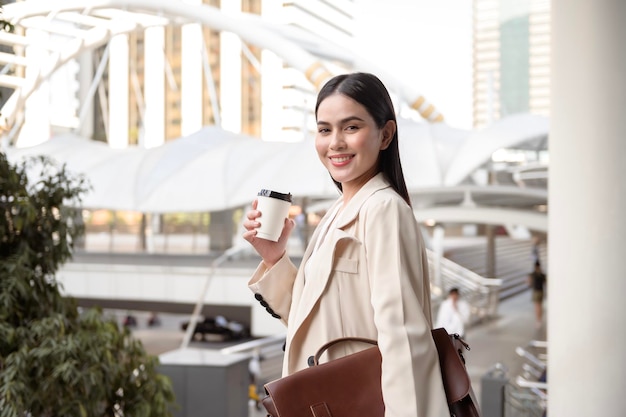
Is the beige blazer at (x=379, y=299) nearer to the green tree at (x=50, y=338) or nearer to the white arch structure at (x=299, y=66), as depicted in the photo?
the green tree at (x=50, y=338)

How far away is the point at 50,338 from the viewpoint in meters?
4.58

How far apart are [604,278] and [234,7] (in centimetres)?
8797

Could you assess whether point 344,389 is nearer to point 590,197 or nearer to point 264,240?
point 264,240

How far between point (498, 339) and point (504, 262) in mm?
15860

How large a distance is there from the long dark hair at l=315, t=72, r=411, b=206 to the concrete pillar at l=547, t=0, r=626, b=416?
2.40m

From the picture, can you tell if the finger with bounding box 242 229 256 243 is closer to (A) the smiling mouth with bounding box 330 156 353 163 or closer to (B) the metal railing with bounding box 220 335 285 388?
(A) the smiling mouth with bounding box 330 156 353 163

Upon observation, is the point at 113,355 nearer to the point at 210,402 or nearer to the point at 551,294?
the point at 210,402

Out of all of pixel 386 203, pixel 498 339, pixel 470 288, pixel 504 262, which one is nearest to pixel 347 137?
pixel 386 203

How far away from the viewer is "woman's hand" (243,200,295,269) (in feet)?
5.97

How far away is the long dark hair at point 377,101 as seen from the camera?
5.63ft

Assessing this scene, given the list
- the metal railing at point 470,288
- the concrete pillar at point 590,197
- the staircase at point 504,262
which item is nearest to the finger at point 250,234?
the concrete pillar at point 590,197

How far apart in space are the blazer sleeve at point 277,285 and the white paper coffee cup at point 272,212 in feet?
0.40

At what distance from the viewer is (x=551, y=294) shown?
414cm

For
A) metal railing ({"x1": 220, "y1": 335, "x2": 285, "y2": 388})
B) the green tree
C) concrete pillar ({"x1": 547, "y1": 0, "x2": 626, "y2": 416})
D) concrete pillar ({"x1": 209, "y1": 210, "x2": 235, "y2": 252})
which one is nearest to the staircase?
concrete pillar ({"x1": 209, "y1": 210, "x2": 235, "y2": 252})
